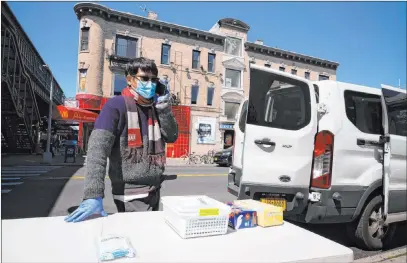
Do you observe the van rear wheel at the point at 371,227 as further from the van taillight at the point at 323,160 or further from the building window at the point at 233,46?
the building window at the point at 233,46

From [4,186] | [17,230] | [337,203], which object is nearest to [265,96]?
[337,203]

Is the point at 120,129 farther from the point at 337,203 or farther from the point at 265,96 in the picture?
the point at 337,203

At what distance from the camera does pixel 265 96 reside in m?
3.67

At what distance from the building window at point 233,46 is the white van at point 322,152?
2420 centimetres

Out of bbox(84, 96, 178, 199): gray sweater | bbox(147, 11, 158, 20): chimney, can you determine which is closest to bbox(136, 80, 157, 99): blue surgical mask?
bbox(84, 96, 178, 199): gray sweater

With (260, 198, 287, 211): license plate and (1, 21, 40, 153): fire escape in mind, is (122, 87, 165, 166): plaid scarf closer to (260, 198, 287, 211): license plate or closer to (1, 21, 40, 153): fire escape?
(260, 198, 287, 211): license plate

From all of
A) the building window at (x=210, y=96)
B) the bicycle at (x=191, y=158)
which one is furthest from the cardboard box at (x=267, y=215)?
the building window at (x=210, y=96)

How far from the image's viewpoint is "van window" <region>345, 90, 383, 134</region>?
3783 millimetres

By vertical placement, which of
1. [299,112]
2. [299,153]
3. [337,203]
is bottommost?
[337,203]

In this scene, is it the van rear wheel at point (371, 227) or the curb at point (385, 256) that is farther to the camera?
the van rear wheel at point (371, 227)

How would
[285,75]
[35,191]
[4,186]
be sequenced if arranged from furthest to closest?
[4,186] → [35,191] → [285,75]

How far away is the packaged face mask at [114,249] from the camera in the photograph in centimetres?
135

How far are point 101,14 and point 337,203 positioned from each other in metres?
23.5

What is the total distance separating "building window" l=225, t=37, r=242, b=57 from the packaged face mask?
2701 cm
